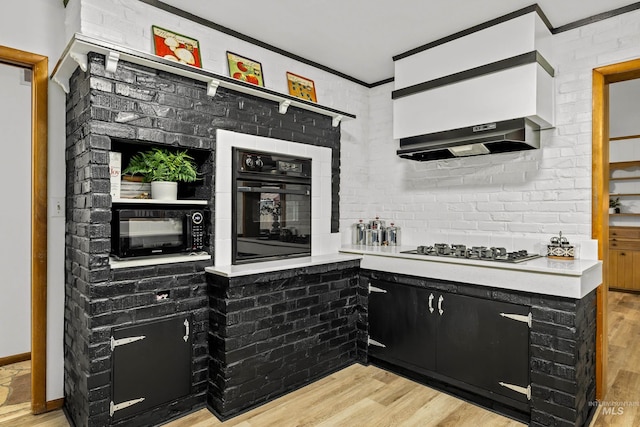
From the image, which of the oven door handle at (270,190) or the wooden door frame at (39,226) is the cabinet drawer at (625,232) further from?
the wooden door frame at (39,226)

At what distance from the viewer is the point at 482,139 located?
9.18ft

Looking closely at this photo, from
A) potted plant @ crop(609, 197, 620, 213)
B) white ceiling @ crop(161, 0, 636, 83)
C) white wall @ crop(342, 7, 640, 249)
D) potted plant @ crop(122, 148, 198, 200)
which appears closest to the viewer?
potted plant @ crop(122, 148, 198, 200)

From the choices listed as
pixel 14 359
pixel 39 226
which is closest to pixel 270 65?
pixel 39 226

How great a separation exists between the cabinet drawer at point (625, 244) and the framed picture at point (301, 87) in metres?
5.69

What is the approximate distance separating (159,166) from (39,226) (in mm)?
886

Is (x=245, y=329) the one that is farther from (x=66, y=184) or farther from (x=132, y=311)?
(x=66, y=184)

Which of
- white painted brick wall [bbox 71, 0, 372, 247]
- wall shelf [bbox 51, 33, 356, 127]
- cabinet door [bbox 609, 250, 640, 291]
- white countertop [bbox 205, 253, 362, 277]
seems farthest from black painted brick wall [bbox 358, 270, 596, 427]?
cabinet door [bbox 609, 250, 640, 291]

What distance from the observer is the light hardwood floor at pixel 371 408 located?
93.9 inches

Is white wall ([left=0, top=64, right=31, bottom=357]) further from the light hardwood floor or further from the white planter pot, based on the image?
the white planter pot

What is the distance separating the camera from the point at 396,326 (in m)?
3.05

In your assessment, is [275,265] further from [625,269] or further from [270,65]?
[625,269]

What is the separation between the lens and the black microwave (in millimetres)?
2250

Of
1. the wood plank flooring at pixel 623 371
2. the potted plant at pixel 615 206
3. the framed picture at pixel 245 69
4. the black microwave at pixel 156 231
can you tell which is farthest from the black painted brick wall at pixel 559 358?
the potted plant at pixel 615 206

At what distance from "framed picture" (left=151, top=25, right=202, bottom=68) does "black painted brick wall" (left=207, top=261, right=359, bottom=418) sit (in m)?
1.50
